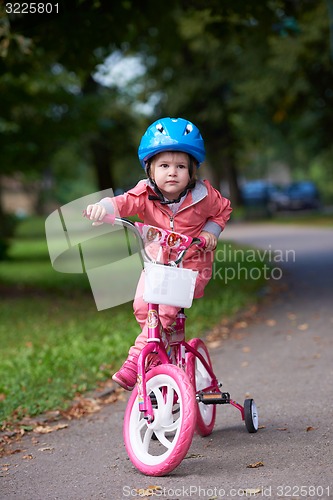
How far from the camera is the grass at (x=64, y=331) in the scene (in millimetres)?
7410

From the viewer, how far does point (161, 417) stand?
467 centimetres

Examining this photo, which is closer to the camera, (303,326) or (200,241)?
(200,241)

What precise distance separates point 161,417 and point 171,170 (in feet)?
4.28

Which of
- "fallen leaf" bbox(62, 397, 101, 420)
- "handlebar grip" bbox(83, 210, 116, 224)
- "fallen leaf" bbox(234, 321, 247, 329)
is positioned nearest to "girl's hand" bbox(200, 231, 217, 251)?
"handlebar grip" bbox(83, 210, 116, 224)

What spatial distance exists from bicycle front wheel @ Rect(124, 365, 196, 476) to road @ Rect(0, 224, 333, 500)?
9 cm

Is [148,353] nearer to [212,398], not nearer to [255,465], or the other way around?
[212,398]

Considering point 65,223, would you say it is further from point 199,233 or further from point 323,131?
point 323,131

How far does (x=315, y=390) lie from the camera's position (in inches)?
259

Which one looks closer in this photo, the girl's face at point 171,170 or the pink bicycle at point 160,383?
the pink bicycle at point 160,383

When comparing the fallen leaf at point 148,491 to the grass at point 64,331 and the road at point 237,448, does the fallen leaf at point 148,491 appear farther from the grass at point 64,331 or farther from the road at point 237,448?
the grass at point 64,331

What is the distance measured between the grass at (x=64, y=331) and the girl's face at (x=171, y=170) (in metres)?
2.52

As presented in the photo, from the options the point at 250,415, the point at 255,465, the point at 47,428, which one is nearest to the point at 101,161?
the point at 47,428

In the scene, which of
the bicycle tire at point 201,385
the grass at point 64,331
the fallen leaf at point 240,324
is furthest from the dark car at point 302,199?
the bicycle tire at point 201,385

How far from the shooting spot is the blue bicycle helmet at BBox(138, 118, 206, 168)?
4.75 meters
